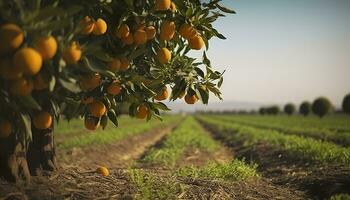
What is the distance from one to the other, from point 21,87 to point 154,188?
2065 mm

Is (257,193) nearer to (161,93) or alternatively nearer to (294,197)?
(294,197)

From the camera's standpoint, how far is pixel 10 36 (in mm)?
2602

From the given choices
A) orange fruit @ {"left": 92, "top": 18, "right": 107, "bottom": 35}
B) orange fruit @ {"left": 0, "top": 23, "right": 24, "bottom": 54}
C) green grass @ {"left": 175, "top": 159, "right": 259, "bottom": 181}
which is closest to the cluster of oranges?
orange fruit @ {"left": 0, "top": 23, "right": 24, "bottom": 54}

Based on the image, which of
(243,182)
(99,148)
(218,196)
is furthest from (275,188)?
(99,148)

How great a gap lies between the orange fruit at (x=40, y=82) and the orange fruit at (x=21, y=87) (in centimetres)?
7

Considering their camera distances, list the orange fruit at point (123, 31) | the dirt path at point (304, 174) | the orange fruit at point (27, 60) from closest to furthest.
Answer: the orange fruit at point (27, 60)
the orange fruit at point (123, 31)
the dirt path at point (304, 174)

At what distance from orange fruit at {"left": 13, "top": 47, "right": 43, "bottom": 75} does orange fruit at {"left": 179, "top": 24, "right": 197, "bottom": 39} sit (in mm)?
1476

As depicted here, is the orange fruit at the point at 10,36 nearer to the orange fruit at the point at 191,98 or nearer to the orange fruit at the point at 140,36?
the orange fruit at the point at 140,36

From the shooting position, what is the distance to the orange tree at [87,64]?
2670 mm

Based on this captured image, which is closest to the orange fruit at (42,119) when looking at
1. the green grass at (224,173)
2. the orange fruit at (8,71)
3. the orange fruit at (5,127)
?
the orange fruit at (5,127)

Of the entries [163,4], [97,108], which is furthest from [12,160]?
[163,4]

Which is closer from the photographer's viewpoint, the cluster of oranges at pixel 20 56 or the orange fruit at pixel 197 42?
the cluster of oranges at pixel 20 56

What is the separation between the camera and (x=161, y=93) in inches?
159

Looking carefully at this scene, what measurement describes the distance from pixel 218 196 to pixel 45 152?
2.00 metres
